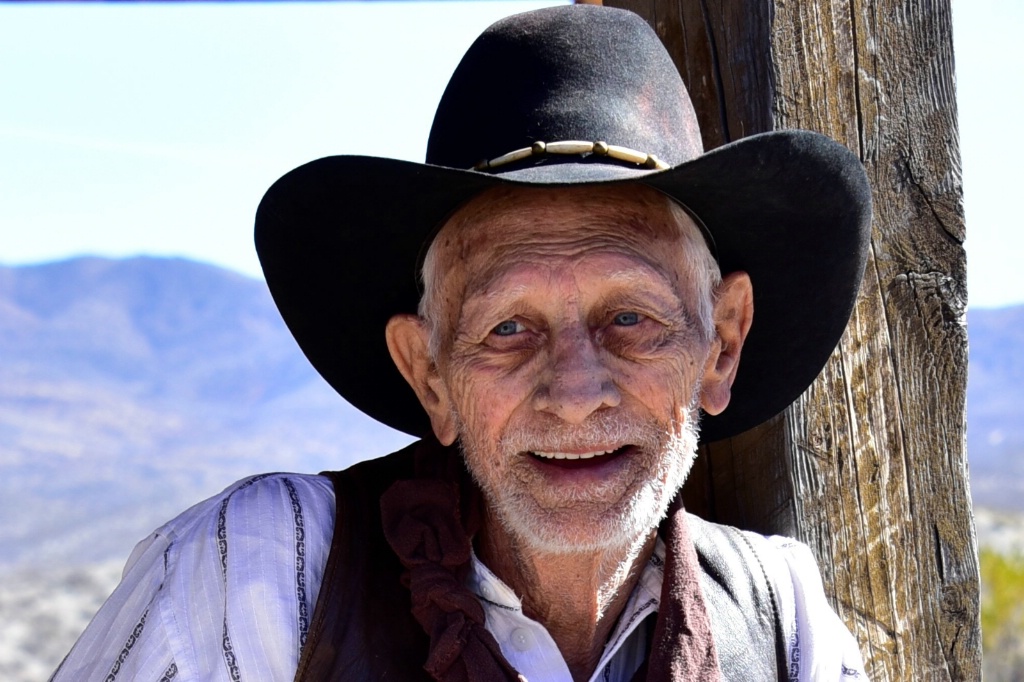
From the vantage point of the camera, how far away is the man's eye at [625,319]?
2008 mm

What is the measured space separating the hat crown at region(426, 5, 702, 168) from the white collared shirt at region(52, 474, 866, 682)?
0.73m

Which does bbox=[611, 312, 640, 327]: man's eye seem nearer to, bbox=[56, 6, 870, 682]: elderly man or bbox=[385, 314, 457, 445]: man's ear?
bbox=[56, 6, 870, 682]: elderly man

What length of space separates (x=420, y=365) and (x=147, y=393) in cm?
7343

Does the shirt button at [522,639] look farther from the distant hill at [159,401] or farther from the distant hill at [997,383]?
the distant hill at [997,383]

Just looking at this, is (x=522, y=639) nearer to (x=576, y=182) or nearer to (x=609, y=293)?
(x=609, y=293)

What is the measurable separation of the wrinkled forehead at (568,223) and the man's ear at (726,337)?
0.21 m

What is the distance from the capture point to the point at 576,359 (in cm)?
193

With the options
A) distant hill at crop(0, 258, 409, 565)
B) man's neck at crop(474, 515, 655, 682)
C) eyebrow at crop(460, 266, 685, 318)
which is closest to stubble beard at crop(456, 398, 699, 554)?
man's neck at crop(474, 515, 655, 682)

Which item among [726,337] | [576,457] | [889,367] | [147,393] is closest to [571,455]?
[576,457]

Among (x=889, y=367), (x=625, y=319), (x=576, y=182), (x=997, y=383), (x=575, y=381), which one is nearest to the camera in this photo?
(x=576, y=182)

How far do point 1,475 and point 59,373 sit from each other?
15.9 metres

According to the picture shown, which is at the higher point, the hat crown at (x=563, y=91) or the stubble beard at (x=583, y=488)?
the hat crown at (x=563, y=91)

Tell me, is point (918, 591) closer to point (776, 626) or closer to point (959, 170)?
point (776, 626)

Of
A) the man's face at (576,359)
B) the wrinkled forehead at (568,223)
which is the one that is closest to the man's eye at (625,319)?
the man's face at (576,359)
